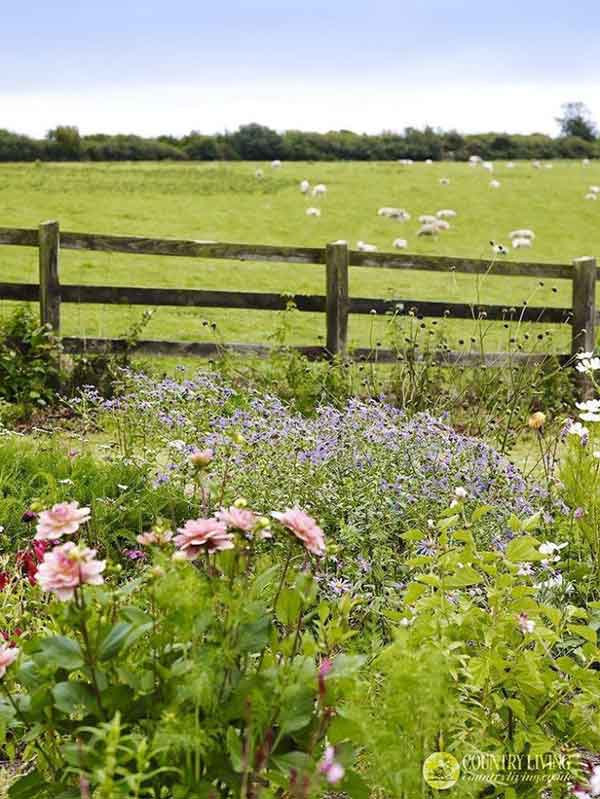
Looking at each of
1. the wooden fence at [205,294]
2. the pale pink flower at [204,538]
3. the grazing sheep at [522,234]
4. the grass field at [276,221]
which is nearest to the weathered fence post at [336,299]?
the wooden fence at [205,294]

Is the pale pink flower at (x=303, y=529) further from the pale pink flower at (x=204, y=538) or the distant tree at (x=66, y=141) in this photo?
the distant tree at (x=66, y=141)

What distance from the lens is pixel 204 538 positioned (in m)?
2.03

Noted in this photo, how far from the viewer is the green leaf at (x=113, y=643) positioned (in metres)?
2.12

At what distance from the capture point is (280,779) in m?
2.13

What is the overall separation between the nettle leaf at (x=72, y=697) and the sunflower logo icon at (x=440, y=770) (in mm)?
709

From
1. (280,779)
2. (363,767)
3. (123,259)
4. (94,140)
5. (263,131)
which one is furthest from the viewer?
(263,131)

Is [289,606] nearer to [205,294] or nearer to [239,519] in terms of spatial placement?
[239,519]

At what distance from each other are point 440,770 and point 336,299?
292 inches

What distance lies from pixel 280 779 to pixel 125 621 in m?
0.45

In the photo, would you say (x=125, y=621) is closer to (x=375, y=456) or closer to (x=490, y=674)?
(x=490, y=674)

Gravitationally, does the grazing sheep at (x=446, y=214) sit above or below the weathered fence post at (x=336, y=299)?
above

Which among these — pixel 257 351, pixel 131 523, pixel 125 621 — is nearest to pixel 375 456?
pixel 131 523

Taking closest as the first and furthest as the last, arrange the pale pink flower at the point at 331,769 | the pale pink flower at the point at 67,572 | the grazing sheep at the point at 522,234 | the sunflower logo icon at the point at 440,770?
the pale pink flower at the point at 331,769 → the pale pink flower at the point at 67,572 → the sunflower logo icon at the point at 440,770 → the grazing sheep at the point at 522,234

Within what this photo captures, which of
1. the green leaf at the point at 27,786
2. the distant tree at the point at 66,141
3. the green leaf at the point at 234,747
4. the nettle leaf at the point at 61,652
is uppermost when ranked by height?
the distant tree at the point at 66,141
